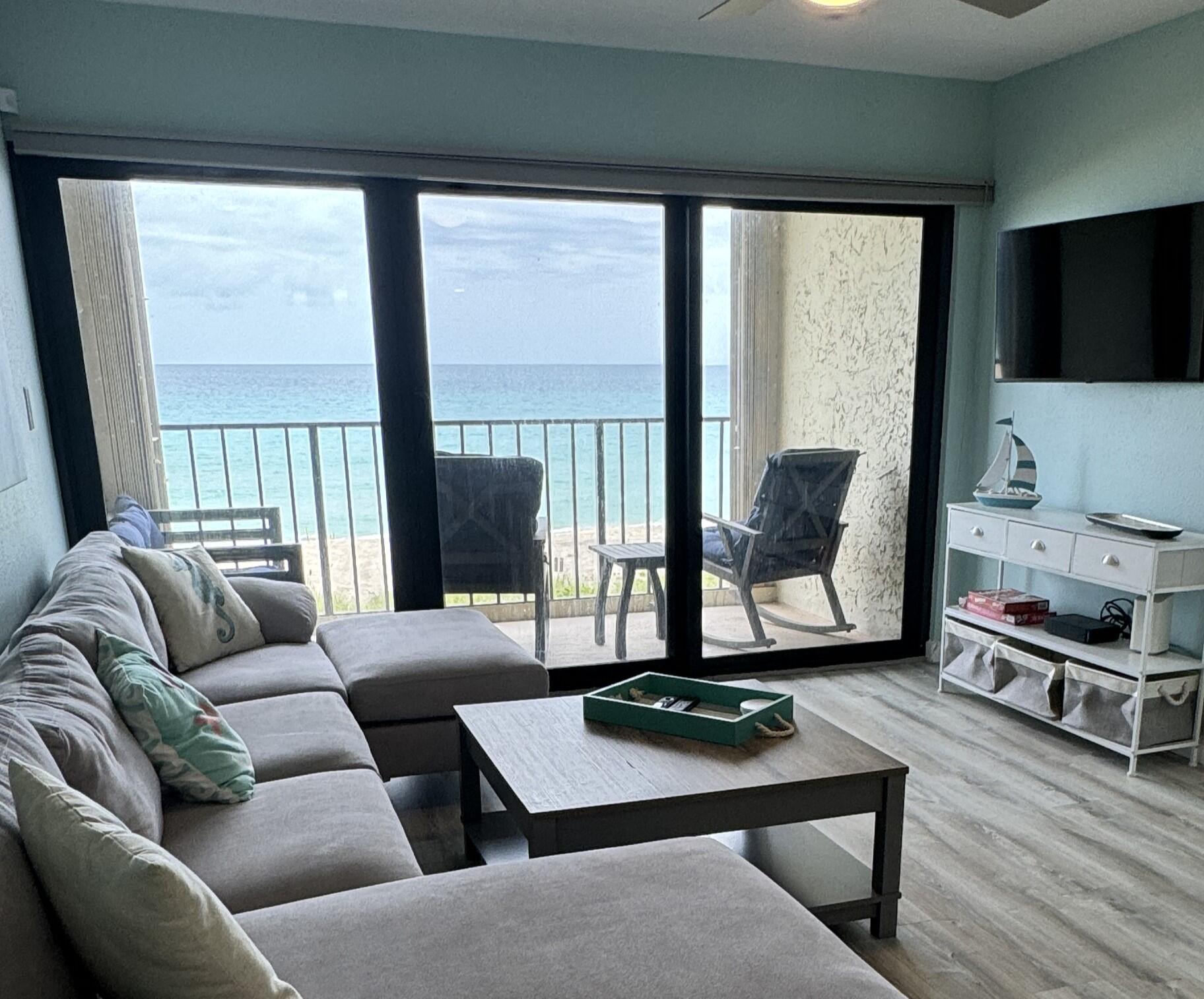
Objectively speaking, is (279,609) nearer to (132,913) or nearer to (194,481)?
(194,481)

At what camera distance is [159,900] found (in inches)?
36.2

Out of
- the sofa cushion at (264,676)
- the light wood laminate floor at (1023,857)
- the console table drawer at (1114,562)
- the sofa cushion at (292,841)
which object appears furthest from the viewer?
the console table drawer at (1114,562)

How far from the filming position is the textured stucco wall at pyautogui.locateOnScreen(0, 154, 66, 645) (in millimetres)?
2314

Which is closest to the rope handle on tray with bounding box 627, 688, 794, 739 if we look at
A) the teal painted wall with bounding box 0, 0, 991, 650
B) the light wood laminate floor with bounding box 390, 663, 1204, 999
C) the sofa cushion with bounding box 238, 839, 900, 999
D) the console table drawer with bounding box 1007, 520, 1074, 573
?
the light wood laminate floor with bounding box 390, 663, 1204, 999

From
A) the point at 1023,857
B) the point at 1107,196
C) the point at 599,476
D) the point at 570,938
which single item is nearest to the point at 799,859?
the point at 1023,857

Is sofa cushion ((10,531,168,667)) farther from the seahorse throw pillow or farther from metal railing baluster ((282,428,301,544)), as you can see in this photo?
metal railing baluster ((282,428,301,544))

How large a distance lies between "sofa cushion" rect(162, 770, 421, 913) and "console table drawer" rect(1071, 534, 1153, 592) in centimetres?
244

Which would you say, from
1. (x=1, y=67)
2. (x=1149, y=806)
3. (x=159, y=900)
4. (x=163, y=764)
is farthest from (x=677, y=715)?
(x=1, y=67)

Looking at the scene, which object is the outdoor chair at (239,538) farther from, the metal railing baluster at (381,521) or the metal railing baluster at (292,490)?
the metal railing baluster at (381,521)

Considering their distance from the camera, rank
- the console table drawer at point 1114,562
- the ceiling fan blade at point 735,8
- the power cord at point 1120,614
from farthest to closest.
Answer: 1. the power cord at point 1120,614
2. the console table drawer at point 1114,562
3. the ceiling fan blade at point 735,8

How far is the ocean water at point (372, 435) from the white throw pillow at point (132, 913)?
2.49 m

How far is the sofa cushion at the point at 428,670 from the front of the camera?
104 inches

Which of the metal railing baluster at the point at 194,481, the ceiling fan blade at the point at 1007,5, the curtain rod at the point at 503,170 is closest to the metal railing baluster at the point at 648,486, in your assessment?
the curtain rod at the point at 503,170

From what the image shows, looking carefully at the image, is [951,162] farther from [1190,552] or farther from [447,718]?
[447,718]
